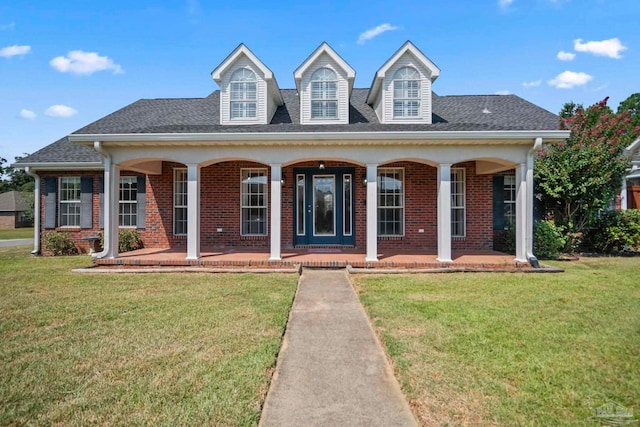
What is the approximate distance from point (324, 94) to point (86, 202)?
9.05 m

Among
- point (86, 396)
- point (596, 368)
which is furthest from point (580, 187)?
point (86, 396)

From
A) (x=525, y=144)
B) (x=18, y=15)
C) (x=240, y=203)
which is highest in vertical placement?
(x=18, y=15)

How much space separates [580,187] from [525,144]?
3.23 meters

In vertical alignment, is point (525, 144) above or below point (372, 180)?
above

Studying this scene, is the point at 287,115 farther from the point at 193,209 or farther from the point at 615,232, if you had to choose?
the point at 615,232

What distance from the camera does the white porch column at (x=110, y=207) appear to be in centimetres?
823

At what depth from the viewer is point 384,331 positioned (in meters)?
3.98

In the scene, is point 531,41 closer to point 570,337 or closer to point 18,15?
point 570,337

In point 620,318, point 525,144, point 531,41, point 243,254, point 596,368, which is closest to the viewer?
point 596,368

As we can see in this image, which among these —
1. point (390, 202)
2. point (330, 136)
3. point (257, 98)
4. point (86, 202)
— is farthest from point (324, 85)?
point (86, 202)

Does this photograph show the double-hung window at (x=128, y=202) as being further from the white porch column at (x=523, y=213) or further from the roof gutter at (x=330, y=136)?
the white porch column at (x=523, y=213)

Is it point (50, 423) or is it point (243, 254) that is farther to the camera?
point (243, 254)

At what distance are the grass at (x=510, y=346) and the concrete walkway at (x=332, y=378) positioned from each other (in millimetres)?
178

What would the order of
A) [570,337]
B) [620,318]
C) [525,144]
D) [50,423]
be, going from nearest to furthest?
[50,423] → [570,337] → [620,318] → [525,144]
